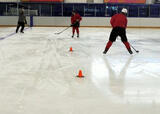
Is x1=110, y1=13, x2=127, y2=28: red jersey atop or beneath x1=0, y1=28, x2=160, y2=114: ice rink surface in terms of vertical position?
atop

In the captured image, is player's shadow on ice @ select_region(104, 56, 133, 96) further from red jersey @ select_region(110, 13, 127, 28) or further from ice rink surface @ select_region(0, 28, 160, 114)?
red jersey @ select_region(110, 13, 127, 28)

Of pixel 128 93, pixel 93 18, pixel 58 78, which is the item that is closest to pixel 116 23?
pixel 58 78

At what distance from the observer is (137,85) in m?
4.73

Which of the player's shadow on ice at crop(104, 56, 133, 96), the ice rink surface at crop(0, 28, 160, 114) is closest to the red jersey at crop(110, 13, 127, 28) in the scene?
the ice rink surface at crop(0, 28, 160, 114)

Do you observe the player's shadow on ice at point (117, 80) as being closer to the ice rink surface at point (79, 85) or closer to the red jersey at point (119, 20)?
the ice rink surface at point (79, 85)

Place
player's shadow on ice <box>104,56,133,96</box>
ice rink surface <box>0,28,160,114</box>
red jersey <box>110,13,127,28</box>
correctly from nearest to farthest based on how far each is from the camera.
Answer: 1. ice rink surface <box>0,28,160,114</box>
2. player's shadow on ice <box>104,56,133,96</box>
3. red jersey <box>110,13,127,28</box>

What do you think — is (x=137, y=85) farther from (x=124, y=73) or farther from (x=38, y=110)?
(x=38, y=110)

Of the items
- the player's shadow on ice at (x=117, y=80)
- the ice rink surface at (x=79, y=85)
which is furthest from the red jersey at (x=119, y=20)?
the player's shadow on ice at (x=117, y=80)

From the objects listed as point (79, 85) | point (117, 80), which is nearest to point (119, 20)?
point (117, 80)

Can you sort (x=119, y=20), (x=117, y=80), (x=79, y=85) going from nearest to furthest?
(x=79, y=85)
(x=117, y=80)
(x=119, y=20)

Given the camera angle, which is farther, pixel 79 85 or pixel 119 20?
pixel 119 20

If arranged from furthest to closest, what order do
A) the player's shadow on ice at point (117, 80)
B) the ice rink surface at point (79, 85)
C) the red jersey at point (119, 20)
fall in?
the red jersey at point (119, 20) → the player's shadow on ice at point (117, 80) → the ice rink surface at point (79, 85)

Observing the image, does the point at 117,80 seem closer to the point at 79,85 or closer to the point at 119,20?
the point at 79,85

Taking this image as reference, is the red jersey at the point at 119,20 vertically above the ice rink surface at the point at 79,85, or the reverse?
the red jersey at the point at 119,20
